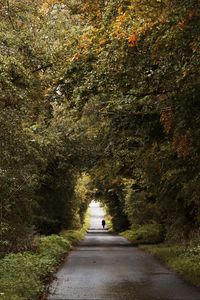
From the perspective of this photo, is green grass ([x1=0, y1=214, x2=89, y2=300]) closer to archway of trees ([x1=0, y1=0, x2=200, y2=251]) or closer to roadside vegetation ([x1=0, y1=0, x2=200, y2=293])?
roadside vegetation ([x1=0, y1=0, x2=200, y2=293])

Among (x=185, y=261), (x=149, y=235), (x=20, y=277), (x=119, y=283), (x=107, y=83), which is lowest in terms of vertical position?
(x=119, y=283)

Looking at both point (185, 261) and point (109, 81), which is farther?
point (185, 261)

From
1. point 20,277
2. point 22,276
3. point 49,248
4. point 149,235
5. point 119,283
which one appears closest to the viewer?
point 20,277

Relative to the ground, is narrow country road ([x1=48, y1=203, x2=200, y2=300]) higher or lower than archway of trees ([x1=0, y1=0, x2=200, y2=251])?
lower

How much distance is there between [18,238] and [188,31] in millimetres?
13836

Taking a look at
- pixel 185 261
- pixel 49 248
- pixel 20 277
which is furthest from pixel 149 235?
pixel 20 277

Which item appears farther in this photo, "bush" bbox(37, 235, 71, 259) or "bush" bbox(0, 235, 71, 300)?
"bush" bbox(37, 235, 71, 259)

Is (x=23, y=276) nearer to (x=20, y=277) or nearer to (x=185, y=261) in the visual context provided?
(x=20, y=277)

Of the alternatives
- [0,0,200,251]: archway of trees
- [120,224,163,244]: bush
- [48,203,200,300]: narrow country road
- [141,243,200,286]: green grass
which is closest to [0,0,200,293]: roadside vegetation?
[0,0,200,251]: archway of trees

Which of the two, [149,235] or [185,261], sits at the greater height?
[149,235]

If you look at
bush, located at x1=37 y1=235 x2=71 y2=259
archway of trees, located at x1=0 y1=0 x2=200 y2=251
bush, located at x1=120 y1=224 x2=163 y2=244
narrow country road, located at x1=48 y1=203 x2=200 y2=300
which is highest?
archway of trees, located at x1=0 y1=0 x2=200 y2=251

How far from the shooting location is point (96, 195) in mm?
60812

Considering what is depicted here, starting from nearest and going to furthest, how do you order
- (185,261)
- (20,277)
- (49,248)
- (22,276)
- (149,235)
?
(20,277)
(22,276)
(185,261)
(49,248)
(149,235)

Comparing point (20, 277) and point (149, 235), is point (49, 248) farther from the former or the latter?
point (149, 235)
